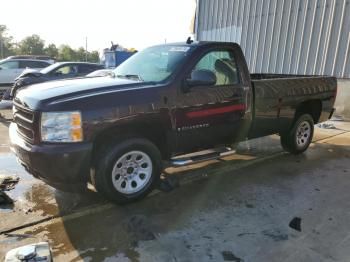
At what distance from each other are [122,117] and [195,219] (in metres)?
1.35

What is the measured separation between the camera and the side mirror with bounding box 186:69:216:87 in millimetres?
4539

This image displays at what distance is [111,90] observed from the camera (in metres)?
4.05

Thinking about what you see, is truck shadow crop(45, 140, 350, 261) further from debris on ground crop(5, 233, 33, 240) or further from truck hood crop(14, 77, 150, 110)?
truck hood crop(14, 77, 150, 110)

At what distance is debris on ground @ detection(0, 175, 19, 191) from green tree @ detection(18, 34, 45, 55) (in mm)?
62624

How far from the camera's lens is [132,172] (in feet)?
14.2

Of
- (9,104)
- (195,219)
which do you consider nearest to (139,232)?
(195,219)

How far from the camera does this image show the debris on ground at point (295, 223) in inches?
149

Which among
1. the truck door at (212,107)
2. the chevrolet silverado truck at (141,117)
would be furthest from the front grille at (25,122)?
the truck door at (212,107)

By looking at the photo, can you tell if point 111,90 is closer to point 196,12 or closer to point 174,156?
point 174,156

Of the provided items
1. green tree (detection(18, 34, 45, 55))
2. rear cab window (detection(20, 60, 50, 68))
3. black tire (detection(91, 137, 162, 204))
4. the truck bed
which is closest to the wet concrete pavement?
black tire (detection(91, 137, 162, 204))

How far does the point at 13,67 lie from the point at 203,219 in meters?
14.5

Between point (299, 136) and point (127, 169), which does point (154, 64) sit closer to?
point (127, 169)

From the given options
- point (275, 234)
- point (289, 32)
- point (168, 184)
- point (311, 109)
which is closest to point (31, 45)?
point (289, 32)

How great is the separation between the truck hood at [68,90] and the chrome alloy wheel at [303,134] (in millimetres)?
3411
